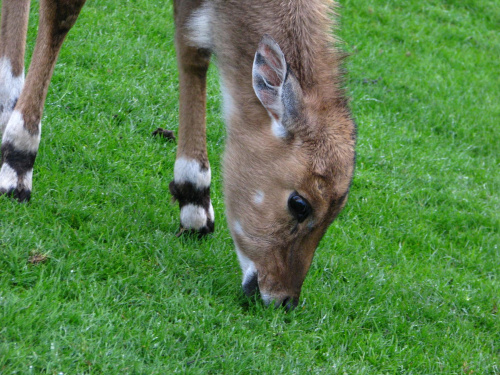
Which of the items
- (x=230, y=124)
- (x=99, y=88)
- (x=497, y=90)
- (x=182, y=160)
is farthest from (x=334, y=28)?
(x=497, y=90)

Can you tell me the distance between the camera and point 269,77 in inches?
181

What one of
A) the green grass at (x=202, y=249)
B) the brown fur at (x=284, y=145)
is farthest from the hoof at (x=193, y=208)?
the brown fur at (x=284, y=145)

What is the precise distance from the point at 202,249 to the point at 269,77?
1.45 m

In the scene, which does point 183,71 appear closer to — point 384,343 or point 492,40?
point 384,343

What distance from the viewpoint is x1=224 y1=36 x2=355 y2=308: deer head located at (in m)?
4.54

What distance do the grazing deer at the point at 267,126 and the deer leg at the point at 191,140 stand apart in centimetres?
2

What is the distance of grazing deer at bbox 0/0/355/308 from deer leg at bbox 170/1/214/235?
0.06 ft

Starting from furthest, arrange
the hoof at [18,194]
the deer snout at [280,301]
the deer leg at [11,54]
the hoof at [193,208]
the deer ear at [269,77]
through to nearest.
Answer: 1. the deer leg at [11,54]
2. the hoof at [193,208]
3. the hoof at [18,194]
4. the deer snout at [280,301]
5. the deer ear at [269,77]

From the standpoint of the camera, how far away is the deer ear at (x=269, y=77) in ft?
14.8

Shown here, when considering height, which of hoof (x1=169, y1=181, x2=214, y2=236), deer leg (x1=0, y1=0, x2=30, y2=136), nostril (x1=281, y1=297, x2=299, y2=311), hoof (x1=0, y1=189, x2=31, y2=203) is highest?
Result: deer leg (x1=0, y1=0, x2=30, y2=136)

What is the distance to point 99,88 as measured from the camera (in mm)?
6996

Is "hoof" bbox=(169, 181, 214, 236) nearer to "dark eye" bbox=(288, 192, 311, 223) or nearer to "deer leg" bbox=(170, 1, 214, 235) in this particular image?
"deer leg" bbox=(170, 1, 214, 235)

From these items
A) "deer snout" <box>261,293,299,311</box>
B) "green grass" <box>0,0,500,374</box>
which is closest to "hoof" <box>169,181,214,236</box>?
"green grass" <box>0,0,500,374</box>

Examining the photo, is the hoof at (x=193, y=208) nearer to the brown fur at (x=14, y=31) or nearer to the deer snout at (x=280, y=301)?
the deer snout at (x=280, y=301)
